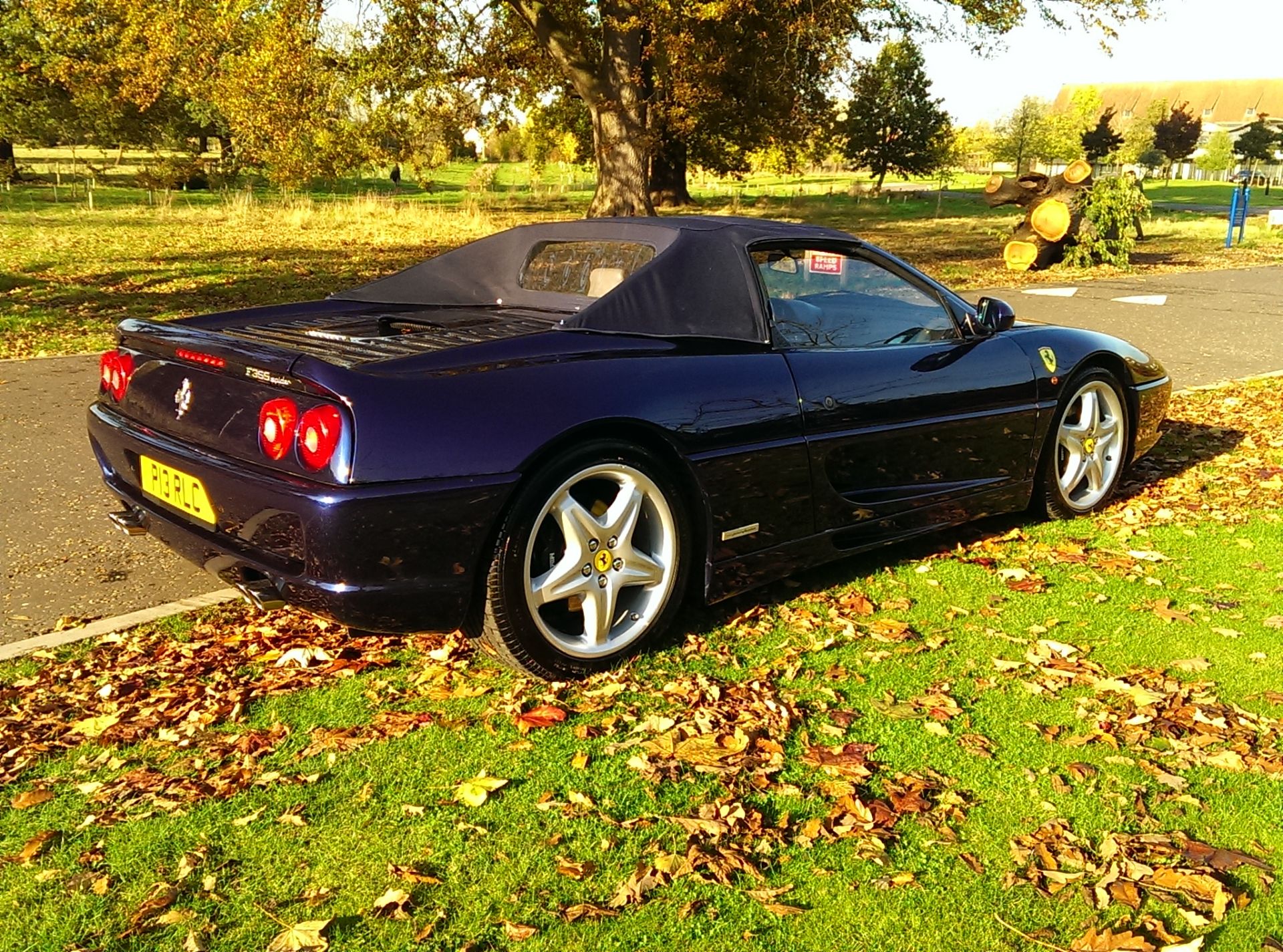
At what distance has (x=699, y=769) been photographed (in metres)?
3.03

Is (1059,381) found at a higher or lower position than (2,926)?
higher

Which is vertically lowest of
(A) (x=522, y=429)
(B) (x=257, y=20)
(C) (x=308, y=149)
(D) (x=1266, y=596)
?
(D) (x=1266, y=596)

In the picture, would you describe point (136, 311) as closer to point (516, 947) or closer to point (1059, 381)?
point (1059, 381)

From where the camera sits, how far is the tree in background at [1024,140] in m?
69.6

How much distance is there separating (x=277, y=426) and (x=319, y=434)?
19 cm

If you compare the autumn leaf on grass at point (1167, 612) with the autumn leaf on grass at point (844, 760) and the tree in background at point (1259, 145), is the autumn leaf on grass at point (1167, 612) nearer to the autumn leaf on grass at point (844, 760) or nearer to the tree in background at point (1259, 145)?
the autumn leaf on grass at point (844, 760)

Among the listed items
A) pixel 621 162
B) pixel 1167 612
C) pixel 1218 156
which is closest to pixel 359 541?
pixel 1167 612

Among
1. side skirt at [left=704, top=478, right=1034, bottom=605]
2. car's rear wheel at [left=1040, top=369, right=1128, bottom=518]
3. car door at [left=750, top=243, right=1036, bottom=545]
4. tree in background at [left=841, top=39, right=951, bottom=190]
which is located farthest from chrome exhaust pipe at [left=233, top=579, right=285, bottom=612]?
tree in background at [left=841, top=39, right=951, bottom=190]

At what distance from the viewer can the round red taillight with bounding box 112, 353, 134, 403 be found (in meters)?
3.90

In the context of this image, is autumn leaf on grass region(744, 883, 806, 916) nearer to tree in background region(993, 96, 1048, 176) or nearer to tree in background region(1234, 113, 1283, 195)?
tree in background region(993, 96, 1048, 176)

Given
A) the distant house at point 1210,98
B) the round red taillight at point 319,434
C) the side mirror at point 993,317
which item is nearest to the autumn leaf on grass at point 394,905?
the round red taillight at point 319,434

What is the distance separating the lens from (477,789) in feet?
9.56

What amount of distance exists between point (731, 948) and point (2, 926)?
1554 mm

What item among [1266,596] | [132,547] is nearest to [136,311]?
[132,547]
